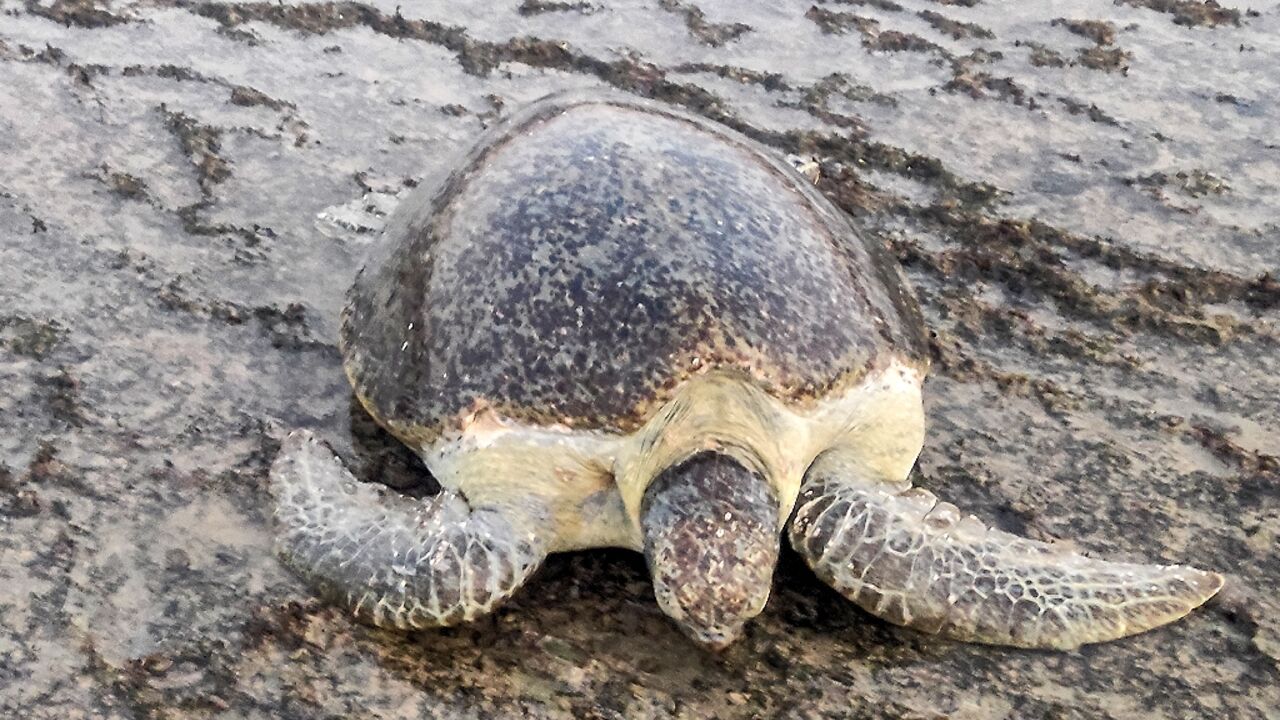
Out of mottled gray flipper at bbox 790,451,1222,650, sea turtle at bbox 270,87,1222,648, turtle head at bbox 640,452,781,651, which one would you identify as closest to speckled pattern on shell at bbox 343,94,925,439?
sea turtle at bbox 270,87,1222,648

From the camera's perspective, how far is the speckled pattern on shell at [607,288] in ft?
7.88

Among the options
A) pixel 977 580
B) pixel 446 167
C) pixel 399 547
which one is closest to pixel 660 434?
pixel 399 547

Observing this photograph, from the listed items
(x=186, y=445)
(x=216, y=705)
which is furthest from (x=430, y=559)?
(x=186, y=445)

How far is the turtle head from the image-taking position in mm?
2154

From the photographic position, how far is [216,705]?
2.13 meters

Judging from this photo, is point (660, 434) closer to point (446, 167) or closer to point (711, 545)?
point (711, 545)

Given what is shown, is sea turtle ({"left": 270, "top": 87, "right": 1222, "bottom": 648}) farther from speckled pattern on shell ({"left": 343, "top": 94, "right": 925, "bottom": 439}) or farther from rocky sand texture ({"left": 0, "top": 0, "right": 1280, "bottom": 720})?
rocky sand texture ({"left": 0, "top": 0, "right": 1280, "bottom": 720})

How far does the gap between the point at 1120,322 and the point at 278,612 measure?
109 inches

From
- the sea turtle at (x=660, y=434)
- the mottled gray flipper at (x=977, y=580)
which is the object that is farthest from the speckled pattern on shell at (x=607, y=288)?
the mottled gray flipper at (x=977, y=580)

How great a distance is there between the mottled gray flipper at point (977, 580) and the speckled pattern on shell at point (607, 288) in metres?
0.34

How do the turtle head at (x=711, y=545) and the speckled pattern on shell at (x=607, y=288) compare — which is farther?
the speckled pattern on shell at (x=607, y=288)

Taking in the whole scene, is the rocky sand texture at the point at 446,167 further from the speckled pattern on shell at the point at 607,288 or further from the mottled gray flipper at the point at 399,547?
the speckled pattern on shell at the point at 607,288

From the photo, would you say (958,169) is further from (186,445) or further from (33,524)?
(33,524)

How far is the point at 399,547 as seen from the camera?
92.9 inches
